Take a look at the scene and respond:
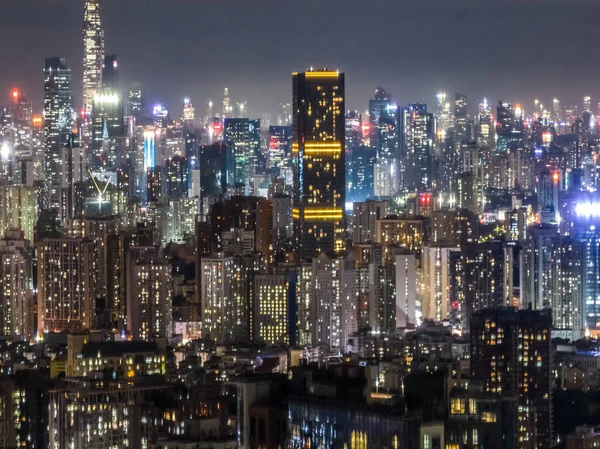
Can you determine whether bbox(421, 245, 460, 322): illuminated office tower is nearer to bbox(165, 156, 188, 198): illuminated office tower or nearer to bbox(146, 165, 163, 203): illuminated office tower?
bbox(146, 165, 163, 203): illuminated office tower

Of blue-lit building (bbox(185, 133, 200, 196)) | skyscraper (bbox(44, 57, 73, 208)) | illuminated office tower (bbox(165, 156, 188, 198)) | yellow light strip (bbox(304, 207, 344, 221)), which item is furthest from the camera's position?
blue-lit building (bbox(185, 133, 200, 196))

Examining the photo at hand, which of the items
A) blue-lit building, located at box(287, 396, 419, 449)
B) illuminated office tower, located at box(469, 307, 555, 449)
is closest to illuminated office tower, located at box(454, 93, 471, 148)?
illuminated office tower, located at box(469, 307, 555, 449)

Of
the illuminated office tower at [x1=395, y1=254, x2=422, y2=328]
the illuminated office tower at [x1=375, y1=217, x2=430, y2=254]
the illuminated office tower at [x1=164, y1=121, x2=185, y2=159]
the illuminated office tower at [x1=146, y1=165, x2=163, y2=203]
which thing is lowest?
the illuminated office tower at [x1=395, y1=254, x2=422, y2=328]

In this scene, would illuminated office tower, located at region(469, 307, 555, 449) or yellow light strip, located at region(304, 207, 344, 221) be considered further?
yellow light strip, located at region(304, 207, 344, 221)

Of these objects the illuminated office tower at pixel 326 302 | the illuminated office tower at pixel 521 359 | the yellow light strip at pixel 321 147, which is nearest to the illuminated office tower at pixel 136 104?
the yellow light strip at pixel 321 147

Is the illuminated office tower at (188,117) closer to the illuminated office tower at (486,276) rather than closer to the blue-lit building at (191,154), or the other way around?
the blue-lit building at (191,154)

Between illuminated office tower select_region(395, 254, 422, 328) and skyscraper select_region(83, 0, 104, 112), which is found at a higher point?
skyscraper select_region(83, 0, 104, 112)

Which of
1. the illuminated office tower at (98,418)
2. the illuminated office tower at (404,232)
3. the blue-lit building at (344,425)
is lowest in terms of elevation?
the illuminated office tower at (98,418)
